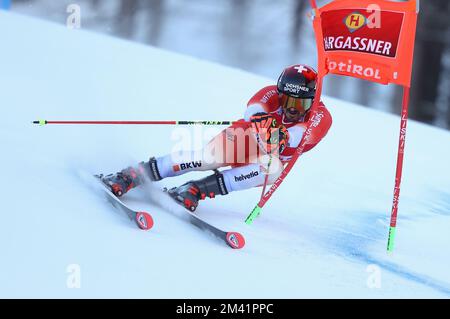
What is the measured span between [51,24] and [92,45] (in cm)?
70

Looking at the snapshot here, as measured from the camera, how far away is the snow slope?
293 centimetres

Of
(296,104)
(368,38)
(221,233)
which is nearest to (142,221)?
(221,233)

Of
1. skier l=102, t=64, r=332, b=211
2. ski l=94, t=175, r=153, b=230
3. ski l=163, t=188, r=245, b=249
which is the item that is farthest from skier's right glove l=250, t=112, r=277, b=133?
ski l=94, t=175, r=153, b=230

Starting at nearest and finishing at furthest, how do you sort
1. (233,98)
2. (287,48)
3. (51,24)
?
(233,98), (51,24), (287,48)

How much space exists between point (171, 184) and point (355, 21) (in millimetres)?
1214

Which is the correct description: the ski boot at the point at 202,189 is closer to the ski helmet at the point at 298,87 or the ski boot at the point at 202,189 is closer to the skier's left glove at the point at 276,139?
the skier's left glove at the point at 276,139

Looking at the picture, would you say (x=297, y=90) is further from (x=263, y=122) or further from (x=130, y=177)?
(x=130, y=177)

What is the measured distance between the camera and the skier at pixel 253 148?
3545 mm

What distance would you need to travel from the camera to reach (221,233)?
3.34 metres
